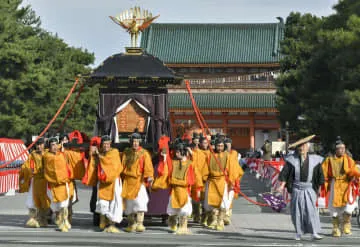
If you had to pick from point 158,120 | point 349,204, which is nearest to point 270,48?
point 158,120

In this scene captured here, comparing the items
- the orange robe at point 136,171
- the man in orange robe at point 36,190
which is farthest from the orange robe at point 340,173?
the man in orange robe at point 36,190

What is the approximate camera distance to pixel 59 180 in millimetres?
15328

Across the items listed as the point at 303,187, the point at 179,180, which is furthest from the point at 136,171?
the point at 303,187

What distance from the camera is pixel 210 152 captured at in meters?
16.4

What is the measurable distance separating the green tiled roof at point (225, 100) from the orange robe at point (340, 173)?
1771 inches

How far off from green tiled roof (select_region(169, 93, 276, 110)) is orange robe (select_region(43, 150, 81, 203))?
146ft

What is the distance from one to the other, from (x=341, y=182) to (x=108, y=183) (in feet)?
12.5

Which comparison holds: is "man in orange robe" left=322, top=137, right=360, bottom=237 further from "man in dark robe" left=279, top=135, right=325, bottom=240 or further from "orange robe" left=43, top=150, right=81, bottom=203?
"orange robe" left=43, top=150, right=81, bottom=203

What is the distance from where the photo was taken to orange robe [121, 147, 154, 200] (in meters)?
15.3

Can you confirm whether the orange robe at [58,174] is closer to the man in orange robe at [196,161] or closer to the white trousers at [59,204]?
the white trousers at [59,204]

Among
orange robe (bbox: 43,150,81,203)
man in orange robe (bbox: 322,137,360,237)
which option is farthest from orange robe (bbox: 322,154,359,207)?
orange robe (bbox: 43,150,81,203)

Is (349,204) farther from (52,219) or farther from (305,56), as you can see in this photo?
(305,56)

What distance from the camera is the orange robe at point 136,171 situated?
1528 centimetres

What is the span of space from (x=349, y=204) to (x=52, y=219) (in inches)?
213
